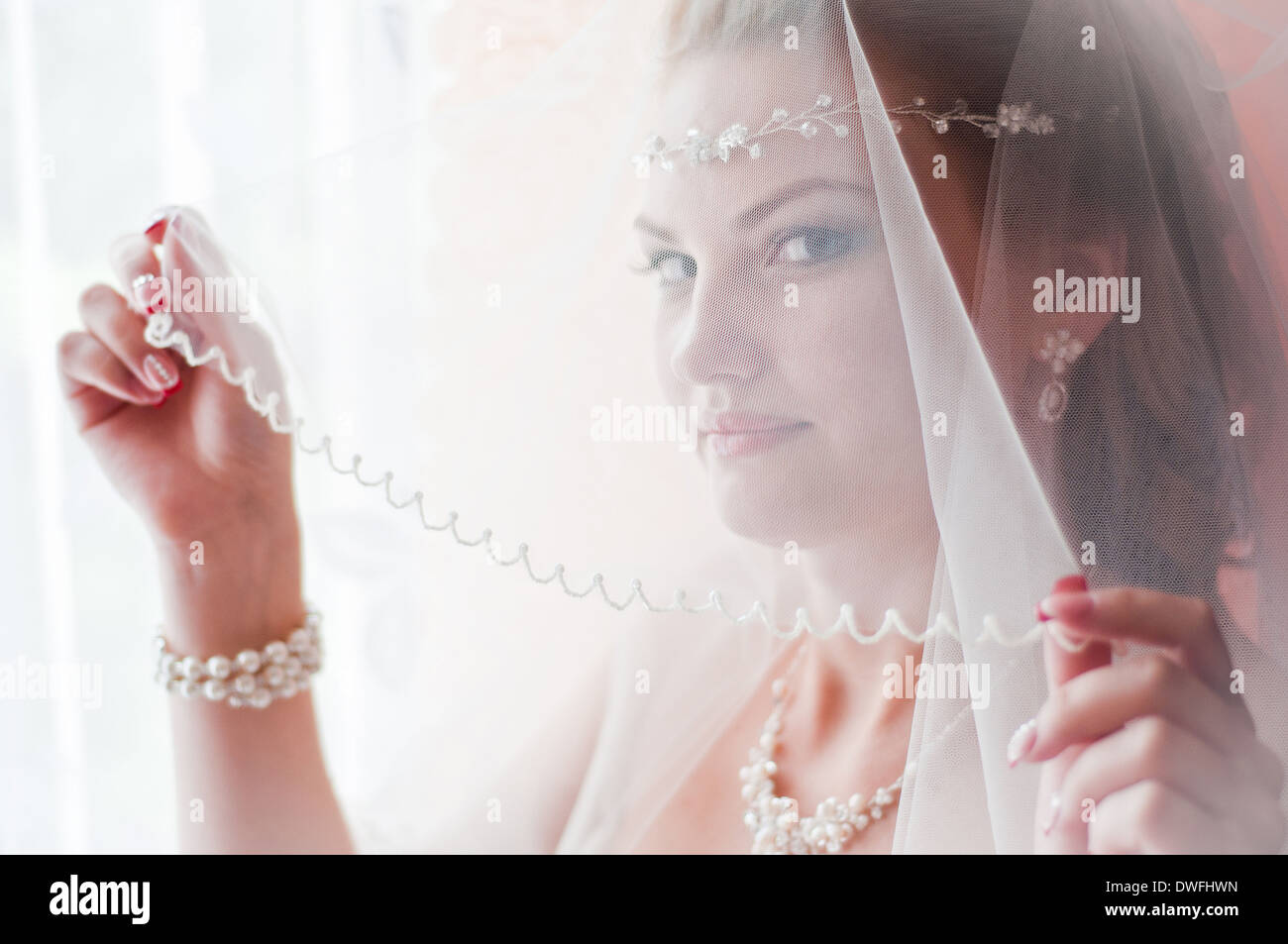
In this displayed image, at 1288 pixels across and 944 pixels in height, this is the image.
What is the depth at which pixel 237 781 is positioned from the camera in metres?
0.80

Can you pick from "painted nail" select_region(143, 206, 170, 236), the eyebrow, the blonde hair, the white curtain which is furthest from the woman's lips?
"painted nail" select_region(143, 206, 170, 236)

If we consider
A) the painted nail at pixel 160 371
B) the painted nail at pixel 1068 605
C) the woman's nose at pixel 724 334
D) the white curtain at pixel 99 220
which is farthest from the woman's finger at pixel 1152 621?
A: the painted nail at pixel 160 371

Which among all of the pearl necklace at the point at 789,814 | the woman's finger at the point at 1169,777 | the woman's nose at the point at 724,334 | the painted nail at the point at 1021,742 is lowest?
the pearl necklace at the point at 789,814

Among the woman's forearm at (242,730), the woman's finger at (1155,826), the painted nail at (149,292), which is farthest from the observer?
the woman's forearm at (242,730)

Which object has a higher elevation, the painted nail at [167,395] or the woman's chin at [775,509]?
the painted nail at [167,395]

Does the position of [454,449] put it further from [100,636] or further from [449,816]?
[100,636]

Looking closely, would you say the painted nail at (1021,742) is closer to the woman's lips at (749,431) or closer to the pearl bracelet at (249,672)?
the woman's lips at (749,431)

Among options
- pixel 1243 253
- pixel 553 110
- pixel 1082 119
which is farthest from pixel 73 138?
pixel 1243 253

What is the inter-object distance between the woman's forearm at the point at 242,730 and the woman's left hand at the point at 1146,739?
0.59 meters

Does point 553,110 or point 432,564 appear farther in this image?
point 432,564

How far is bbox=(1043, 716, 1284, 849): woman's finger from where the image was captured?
52 centimetres

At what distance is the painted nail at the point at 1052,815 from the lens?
544 millimetres

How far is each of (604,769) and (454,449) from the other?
1.13ft
